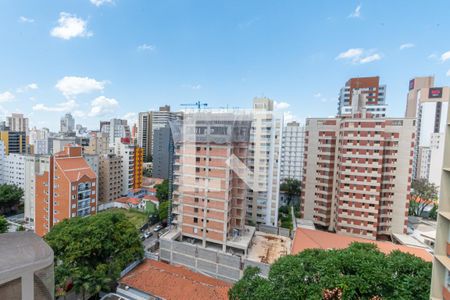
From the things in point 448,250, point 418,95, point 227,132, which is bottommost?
point 448,250

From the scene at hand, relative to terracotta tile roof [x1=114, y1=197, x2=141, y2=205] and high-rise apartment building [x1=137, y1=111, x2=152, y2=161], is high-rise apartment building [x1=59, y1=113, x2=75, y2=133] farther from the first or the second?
terracotta tile roof [x1=114, y1=197, x2=141, y2=205]

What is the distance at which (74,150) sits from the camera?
1398cm

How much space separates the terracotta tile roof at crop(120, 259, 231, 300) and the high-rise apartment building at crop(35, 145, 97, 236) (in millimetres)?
6150

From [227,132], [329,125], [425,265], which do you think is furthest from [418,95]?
[425,265]

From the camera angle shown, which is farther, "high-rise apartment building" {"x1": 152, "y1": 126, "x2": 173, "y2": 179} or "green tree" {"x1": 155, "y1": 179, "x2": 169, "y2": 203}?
"high-rise apartment building" {"x1": 152, "y1": 126, "x2": 173, "y2": 179}

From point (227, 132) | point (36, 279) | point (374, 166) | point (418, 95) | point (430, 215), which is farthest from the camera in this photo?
point (418, 95)

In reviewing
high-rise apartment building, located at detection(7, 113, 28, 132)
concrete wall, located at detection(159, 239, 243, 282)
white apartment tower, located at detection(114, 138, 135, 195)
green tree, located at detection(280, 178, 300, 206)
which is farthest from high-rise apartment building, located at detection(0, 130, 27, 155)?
green tree, located at detection(280, 178, 300, 206)

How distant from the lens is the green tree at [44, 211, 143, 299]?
21.6ft

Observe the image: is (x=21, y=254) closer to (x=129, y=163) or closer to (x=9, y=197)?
(x=9, y=197)

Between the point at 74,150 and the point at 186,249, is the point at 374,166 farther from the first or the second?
the point at 74,150

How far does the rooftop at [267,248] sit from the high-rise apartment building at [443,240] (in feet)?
20.6

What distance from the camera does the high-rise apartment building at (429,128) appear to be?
69.3 ft

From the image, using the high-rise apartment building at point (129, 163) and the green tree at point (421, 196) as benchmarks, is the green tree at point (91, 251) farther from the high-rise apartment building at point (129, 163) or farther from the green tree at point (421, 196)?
the green tree at point (421, 196)

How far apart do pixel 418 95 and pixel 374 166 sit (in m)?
→ 21.8
